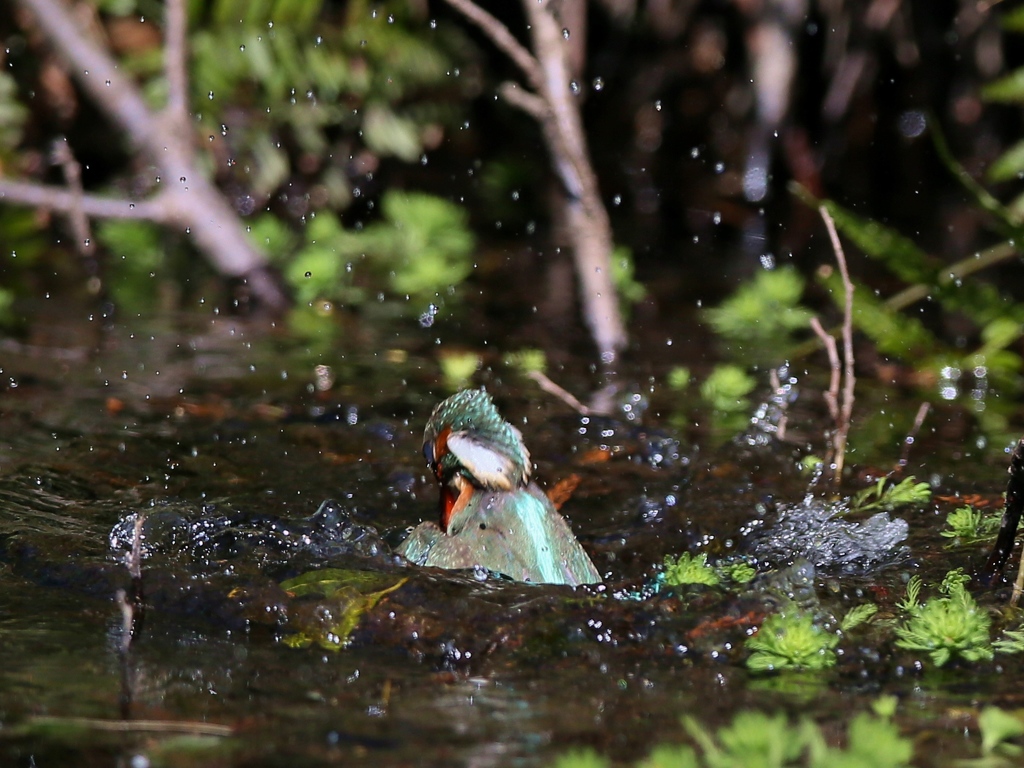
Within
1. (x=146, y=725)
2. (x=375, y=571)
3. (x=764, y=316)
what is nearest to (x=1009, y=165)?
(x=764, y=316)

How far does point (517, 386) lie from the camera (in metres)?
4.77

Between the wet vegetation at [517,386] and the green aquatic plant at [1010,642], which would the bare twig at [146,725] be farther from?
the green aquatic plant at [1010,642]

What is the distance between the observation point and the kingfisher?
115 inches

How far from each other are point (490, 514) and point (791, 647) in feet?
2.50

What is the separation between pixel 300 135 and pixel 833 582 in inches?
189

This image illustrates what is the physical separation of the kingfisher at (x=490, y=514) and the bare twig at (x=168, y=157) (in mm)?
2827

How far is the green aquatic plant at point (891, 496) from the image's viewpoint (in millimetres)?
3293

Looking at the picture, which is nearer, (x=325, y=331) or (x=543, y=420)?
(x=543, y=420)

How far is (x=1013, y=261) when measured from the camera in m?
6.45

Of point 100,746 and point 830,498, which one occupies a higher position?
point 830,498

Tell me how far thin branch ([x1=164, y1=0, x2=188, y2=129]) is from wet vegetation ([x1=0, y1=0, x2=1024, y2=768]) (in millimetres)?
18

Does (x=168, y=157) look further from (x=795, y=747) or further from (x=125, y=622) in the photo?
(x=795, y=747)

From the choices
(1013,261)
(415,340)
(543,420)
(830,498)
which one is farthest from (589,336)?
(1013,261)

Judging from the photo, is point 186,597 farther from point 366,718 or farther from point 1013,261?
point 1013,261
